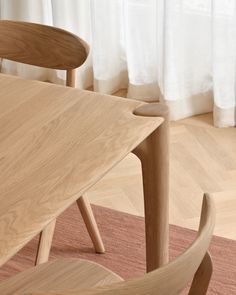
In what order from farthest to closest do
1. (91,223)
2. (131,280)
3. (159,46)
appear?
(159,46)
(91,223)
(131,280)

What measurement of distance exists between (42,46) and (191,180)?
924 mm

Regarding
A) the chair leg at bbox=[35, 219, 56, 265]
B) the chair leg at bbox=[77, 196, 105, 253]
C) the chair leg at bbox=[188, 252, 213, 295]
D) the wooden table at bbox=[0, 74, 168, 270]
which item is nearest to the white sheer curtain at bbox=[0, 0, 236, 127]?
the chair leg at bbox=[77, 196, 105, 253]

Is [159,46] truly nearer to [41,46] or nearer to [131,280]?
[41,46]

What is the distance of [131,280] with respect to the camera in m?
0.89

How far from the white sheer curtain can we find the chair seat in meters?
1.54

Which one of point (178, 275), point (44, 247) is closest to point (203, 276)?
point (178, 275)

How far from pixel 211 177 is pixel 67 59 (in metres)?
0.94

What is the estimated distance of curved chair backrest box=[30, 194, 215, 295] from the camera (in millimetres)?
888

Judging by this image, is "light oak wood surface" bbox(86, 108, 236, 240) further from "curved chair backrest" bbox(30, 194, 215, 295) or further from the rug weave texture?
"curved chair backrest" bbox(30, 194, 215, 295)

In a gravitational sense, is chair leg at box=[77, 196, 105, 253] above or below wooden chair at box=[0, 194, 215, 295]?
below

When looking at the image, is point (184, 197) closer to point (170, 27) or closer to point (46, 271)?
point (170, 27)

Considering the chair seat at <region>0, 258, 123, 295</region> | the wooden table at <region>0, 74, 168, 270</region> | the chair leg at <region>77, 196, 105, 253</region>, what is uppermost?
the wooden table at <region>0, 74, 168, 270</region>

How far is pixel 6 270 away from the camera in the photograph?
83.1 inches

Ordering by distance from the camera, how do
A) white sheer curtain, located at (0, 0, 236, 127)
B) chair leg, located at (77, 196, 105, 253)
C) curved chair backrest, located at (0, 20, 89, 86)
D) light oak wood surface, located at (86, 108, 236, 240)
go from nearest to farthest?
curved chair backrest, located at (0, 20, 89, 86)
chair leg, located at (77, 196, 105, 253)
light oak wood surface, located at (86, 108, 236, 240)
white sheer curtain, located at (0, 0, 236, 127)
